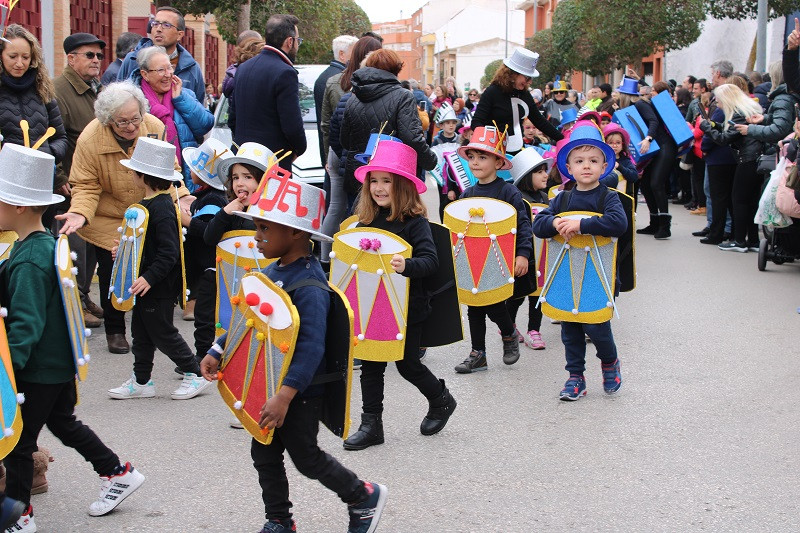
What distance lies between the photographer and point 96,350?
7.44 metres

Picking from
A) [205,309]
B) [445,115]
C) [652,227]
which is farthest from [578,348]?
[445,115]

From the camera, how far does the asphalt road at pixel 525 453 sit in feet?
14.5

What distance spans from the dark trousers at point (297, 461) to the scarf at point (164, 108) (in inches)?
186

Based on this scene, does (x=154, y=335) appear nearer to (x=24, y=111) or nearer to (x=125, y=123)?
(x=125, y=123)

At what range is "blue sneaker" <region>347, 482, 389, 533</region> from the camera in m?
4.04

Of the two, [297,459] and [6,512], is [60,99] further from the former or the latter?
[6,512]

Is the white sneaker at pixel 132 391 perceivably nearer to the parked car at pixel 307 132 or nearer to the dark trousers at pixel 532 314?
the dark trousers at pixel 532 314

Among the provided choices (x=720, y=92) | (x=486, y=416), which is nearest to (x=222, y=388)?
(x=486, y=416)

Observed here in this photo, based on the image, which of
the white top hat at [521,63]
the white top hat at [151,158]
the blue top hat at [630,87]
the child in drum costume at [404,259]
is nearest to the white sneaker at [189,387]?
the white top hat at [151,158]

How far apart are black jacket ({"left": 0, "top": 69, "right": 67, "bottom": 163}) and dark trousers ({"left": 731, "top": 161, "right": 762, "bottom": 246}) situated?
7862 millimetres

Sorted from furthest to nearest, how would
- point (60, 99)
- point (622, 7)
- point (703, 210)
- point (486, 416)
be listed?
point (622, 7) → point (703, 210) → point (60, 99) → point (486, 416)

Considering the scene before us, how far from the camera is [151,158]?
5.92m

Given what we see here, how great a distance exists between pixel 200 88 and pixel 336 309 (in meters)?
6.22

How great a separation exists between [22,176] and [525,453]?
2761 millimetres
